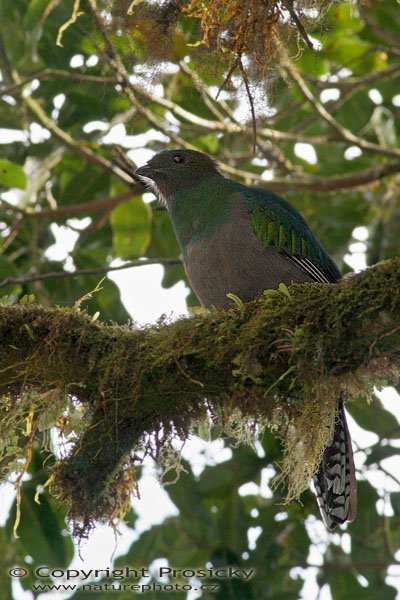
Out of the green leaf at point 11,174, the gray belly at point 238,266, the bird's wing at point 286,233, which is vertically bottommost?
the gray belly at point 238,266

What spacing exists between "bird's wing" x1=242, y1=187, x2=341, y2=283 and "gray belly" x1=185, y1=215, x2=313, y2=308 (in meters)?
0.06

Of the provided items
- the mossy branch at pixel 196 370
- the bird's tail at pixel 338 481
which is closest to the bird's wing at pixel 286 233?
the bird's tail at pixel 338 481

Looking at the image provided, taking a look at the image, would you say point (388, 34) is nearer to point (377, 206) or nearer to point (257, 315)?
point (377, 206)

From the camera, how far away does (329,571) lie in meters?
6.76

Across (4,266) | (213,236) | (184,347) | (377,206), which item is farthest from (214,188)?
(377,206)

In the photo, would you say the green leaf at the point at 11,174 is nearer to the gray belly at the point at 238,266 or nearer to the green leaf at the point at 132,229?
the green leaf at the point at 132,229

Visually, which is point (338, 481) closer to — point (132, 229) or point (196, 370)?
point (196, 370)

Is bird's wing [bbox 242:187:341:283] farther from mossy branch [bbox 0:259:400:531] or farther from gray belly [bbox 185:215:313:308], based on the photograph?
mossy branch [bbox 0:259:400:531]

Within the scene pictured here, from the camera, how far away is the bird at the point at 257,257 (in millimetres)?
4953

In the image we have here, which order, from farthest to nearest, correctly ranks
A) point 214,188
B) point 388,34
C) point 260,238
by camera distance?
point 388,34
point 214,188
point 260,238

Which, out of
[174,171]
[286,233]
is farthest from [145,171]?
[286,233]

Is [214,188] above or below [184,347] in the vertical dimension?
above

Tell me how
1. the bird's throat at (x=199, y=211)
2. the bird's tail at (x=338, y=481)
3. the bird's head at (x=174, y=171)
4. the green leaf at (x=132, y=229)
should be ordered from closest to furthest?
1. the bird's tail at (x=338, y=481)
2. the bird's throat at (x=199, y=211)
3. the bird's head at (x=174, y=171)
4. the green leaf at (x=132, y=229)

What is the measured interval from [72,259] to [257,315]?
159 inches
